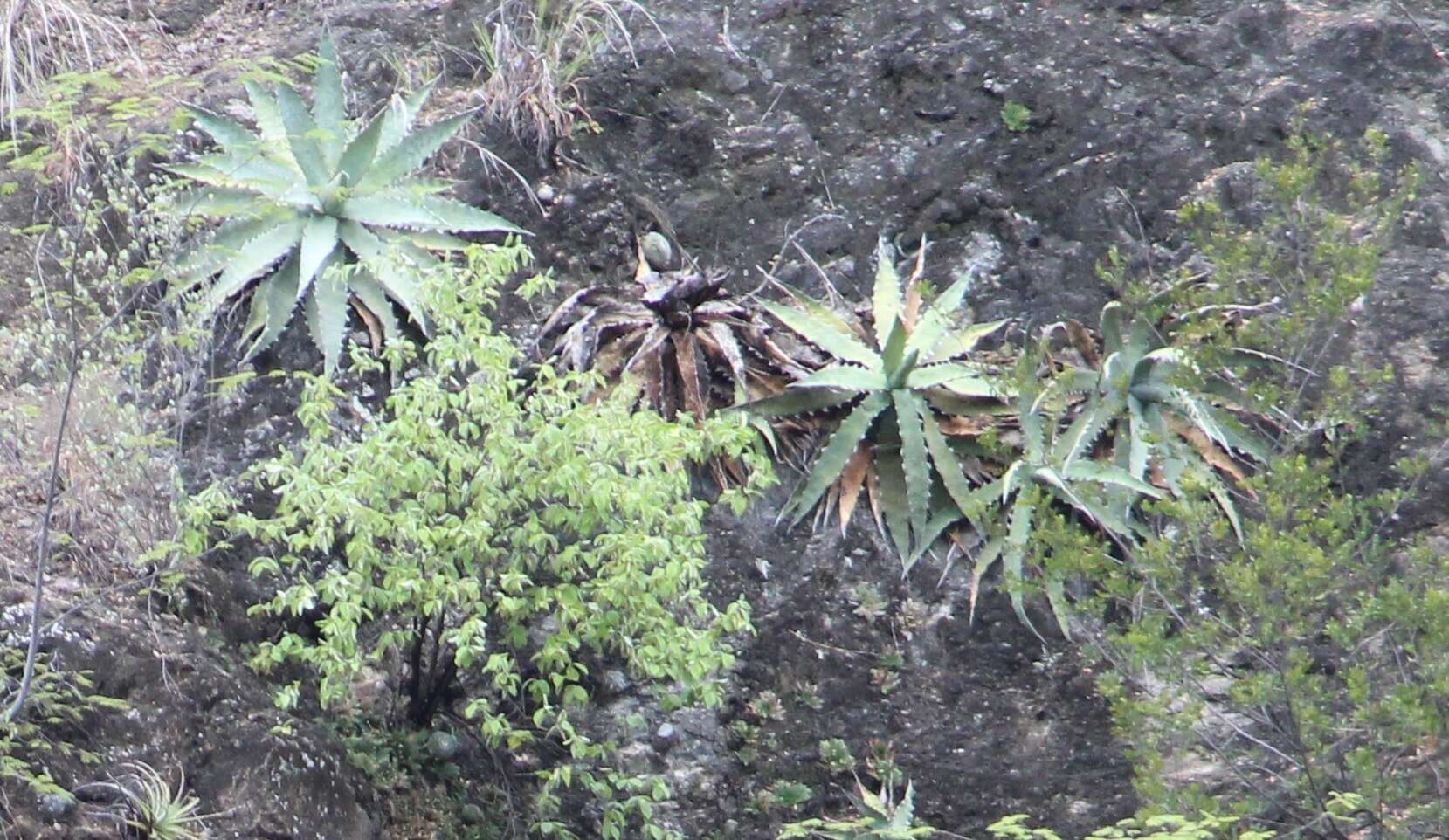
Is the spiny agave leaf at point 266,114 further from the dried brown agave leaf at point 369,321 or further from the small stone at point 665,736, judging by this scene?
the small stone at point 665,736

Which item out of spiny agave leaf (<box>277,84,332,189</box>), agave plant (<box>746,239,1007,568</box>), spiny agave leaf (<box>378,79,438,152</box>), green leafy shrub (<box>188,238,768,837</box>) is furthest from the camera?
spiny agave leaf (<box>378,79,438,152</box>)

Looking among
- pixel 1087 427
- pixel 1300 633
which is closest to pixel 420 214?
pixel 1087 427

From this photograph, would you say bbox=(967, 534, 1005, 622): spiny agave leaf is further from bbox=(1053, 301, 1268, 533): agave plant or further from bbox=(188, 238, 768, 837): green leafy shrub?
bbox=(188, 238, 768, 837): green leafy shrub

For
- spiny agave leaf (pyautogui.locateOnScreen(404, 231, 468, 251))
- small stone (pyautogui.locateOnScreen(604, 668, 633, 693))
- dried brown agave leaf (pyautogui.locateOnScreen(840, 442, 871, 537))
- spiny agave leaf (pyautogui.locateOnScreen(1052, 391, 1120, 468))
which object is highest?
spiny agave leaf (pyautogui.locateOnScreen(404, 231, 468, 251))

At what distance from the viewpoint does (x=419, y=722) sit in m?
5.99

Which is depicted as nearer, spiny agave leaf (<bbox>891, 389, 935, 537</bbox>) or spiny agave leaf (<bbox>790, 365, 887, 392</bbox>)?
spiny agave leaf (<bbox>891, 389, 935, 537</bbox>)

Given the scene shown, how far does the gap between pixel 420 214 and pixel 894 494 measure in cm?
252

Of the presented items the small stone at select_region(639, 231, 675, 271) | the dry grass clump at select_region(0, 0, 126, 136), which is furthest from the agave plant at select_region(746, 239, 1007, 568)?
the dry grass clump at select_region(0, 0, 126, 136)

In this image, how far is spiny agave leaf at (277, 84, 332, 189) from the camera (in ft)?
23.7

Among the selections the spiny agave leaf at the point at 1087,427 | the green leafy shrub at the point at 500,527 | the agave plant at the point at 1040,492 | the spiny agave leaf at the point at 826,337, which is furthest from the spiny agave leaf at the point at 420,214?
the spiny agave leaf at the point at 1087,427

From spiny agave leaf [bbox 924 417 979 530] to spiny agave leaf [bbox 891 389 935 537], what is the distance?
0.14ft

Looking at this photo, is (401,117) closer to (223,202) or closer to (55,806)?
→ (223,202)

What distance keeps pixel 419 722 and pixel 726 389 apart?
2223mm

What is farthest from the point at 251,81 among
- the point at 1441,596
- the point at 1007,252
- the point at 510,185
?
the point at 1441,596
